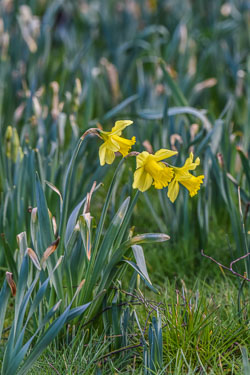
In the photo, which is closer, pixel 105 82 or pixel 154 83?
pixel 154 83

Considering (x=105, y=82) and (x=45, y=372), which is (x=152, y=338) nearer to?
(x=45, y=372)

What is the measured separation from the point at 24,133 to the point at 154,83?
130cm

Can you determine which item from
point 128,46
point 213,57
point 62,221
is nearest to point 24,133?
point 62,221

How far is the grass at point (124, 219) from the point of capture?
4.86ft

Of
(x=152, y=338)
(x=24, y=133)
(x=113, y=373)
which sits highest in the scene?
(x=24, y=133)

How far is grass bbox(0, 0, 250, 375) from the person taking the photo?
1482 mm

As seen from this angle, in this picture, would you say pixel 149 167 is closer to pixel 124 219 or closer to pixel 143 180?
pixel 143 180

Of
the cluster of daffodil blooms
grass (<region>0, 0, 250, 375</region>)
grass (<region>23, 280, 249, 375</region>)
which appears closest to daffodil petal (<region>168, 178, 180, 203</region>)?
the cluster of daffodil blooms

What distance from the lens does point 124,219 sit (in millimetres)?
1545

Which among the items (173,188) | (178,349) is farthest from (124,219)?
(178,349)

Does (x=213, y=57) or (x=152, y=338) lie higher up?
(x=213, y=57)

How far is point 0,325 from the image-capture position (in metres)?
1.42

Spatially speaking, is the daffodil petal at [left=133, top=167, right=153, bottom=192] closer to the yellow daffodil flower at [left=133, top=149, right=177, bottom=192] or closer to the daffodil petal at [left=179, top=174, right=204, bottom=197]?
the yellow daffodil flower at [left=133, top=149, right=177, bottom=192]

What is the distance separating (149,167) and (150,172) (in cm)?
1
